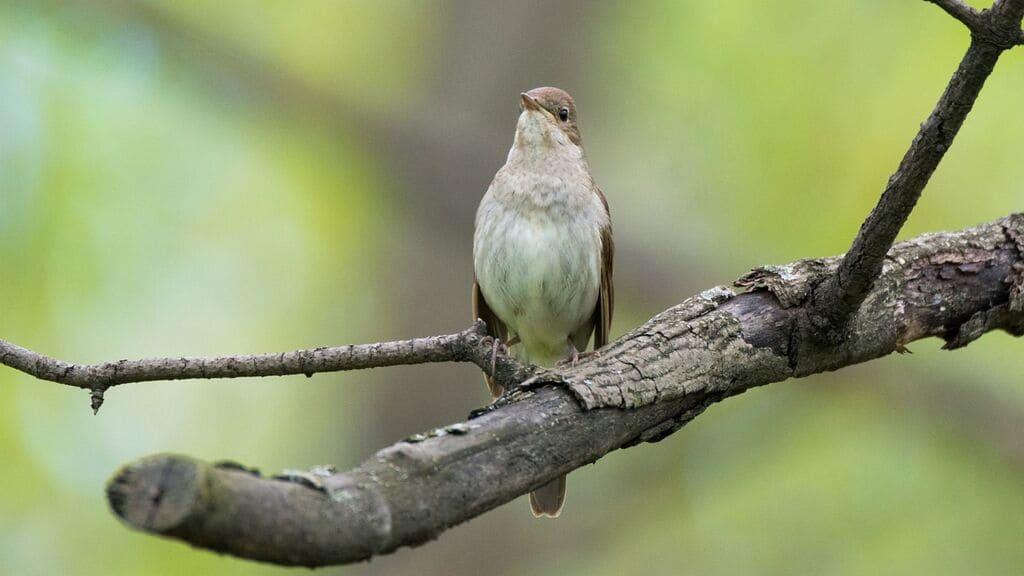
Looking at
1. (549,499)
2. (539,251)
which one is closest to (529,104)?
(539,251)

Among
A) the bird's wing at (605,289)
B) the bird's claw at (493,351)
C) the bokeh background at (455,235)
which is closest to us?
the bird's claw at (493,351)

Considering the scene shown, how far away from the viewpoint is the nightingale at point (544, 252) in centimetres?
605

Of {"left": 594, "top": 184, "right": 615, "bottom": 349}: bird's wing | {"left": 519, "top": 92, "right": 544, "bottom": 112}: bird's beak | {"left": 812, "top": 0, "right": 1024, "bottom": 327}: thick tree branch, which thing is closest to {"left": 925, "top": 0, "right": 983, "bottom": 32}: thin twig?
{"left": 812, "top": 0, "right": 1024, "bottom": 327}: thick tree branch

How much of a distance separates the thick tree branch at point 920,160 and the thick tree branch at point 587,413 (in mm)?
170

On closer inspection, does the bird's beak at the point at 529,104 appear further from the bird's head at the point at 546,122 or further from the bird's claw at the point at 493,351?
the bird's claw at the point at 493,351

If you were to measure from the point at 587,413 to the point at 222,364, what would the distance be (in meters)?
1.23

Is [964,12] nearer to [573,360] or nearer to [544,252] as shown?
[573,360]

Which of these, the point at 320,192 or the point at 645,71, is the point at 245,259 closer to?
the point at 320,192

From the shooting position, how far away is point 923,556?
8.04 metres

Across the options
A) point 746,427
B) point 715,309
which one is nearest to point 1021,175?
point 746,427

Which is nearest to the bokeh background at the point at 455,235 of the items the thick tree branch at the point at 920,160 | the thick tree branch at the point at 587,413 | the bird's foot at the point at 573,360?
the bird's foot at the point at 573,360

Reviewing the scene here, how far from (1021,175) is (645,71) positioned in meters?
3.74

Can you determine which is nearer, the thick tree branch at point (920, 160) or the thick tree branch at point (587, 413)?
the thick tree branch at point (587, 413)

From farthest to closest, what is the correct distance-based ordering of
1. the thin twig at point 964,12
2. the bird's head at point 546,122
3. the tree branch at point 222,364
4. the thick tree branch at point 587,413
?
the bird's head at point 546,122 → the tree branch at point 222,364 → the thin twig at point 964,12 → the thick tree branch at point 587,413
